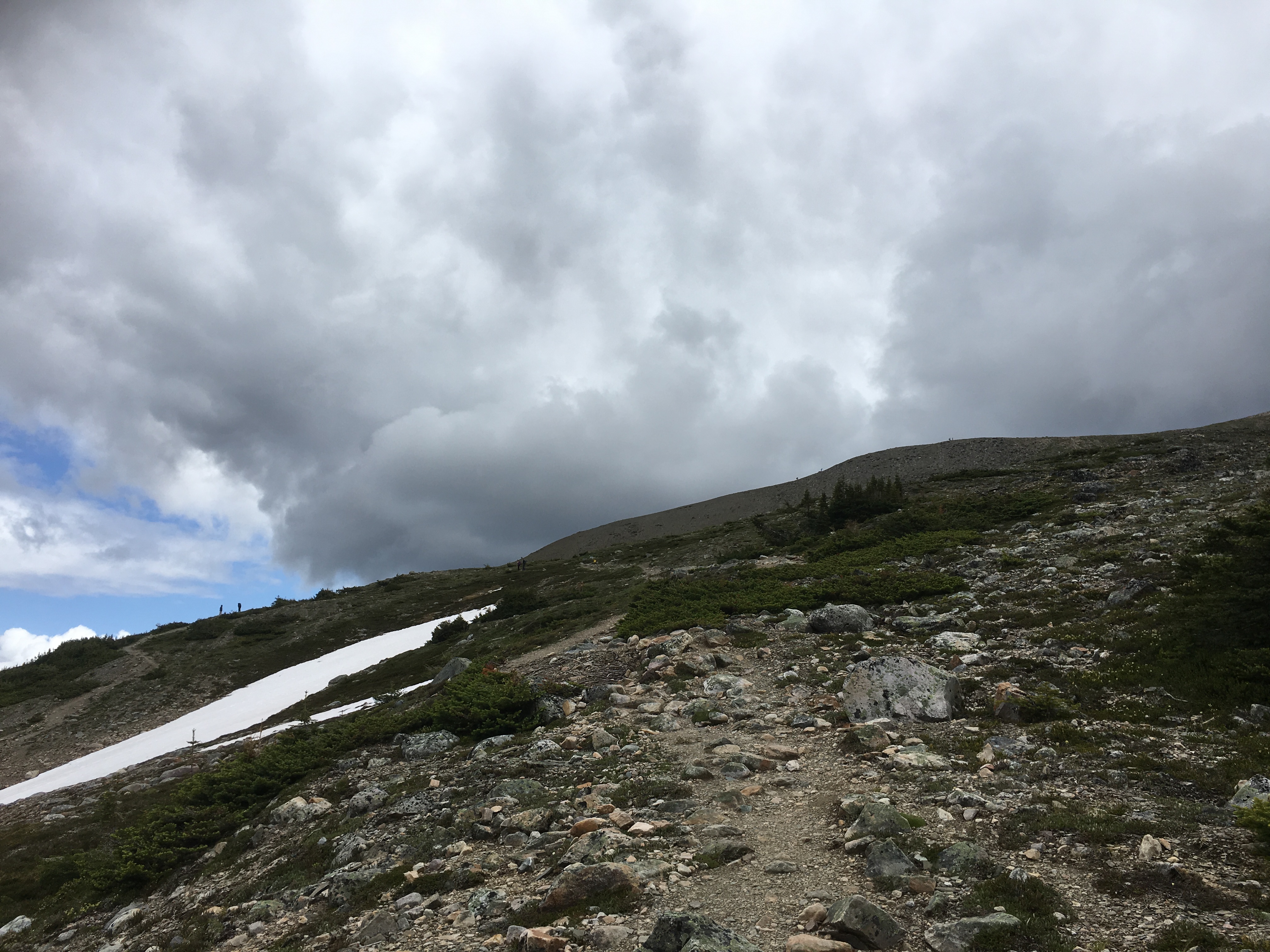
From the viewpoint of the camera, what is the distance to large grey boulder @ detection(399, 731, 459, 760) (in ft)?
47.3

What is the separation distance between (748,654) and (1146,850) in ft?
35.5

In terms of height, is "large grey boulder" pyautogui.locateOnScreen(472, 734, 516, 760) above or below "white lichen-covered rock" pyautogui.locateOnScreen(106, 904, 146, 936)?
above

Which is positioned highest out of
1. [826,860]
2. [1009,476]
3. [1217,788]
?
[1009,476]

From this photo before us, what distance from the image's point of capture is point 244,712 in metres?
32.8

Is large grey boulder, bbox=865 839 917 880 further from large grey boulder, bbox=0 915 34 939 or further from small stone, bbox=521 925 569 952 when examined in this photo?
large grey boulder, bbox=0 915 34 939

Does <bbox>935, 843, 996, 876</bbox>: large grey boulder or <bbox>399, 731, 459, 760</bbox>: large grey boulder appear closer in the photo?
<bbox>935, 843, 996, 876</bbox>: large grey boulder

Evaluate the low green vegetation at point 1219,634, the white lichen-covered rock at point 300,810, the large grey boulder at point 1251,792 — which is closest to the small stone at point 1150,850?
the large grey boulder at point 1251,792

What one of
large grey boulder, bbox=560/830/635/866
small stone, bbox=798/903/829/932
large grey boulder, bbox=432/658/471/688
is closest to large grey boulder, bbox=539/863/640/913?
large grey boulder, bbox=560/830/635/866

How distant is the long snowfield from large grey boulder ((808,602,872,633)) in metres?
14.5

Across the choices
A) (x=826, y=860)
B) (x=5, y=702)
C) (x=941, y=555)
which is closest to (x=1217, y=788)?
(x=826, y=860)

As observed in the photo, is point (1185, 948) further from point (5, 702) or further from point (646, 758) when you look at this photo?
point (5, 702)

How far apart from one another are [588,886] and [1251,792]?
7.66m

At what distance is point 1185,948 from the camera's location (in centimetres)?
505

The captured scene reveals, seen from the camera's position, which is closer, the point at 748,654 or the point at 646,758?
the point at 646,758
